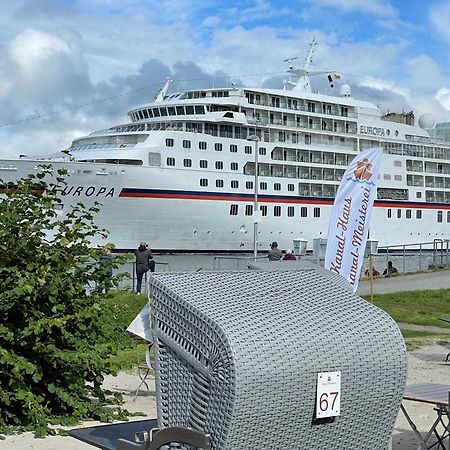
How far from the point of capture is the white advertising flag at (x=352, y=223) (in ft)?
38.5

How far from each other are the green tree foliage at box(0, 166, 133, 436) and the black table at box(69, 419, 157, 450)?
187 cm

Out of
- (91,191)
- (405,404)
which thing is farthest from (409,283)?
(405,404)

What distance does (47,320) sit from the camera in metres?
6.05

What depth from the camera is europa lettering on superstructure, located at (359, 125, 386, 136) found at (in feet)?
154

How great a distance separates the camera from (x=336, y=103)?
46156mm

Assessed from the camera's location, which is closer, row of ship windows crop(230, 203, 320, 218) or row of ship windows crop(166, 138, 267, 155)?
row of ship windows crop(166, 138, 267, 155)

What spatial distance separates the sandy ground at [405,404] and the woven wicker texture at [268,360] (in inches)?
99.9

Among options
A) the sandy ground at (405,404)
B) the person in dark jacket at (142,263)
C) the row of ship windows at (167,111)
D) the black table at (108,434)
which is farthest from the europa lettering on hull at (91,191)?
the black table at (108,434)

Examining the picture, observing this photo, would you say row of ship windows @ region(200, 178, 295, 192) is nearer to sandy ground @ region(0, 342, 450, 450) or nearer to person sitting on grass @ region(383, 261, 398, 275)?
person sitting on grass @ region(383, 261, 398, 275)

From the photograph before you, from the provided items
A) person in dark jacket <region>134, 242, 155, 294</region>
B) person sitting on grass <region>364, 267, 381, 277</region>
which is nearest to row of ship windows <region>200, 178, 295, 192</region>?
person sitting on grass <region>364, 267, 381, 277</region>

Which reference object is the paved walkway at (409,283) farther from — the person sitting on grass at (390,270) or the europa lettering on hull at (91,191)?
the europa lettering on hull at (91,191)

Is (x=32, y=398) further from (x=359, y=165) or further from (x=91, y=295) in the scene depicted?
(x=359, y=165)

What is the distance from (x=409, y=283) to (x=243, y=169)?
58.9ft

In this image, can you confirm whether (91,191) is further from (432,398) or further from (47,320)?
(432,398)
